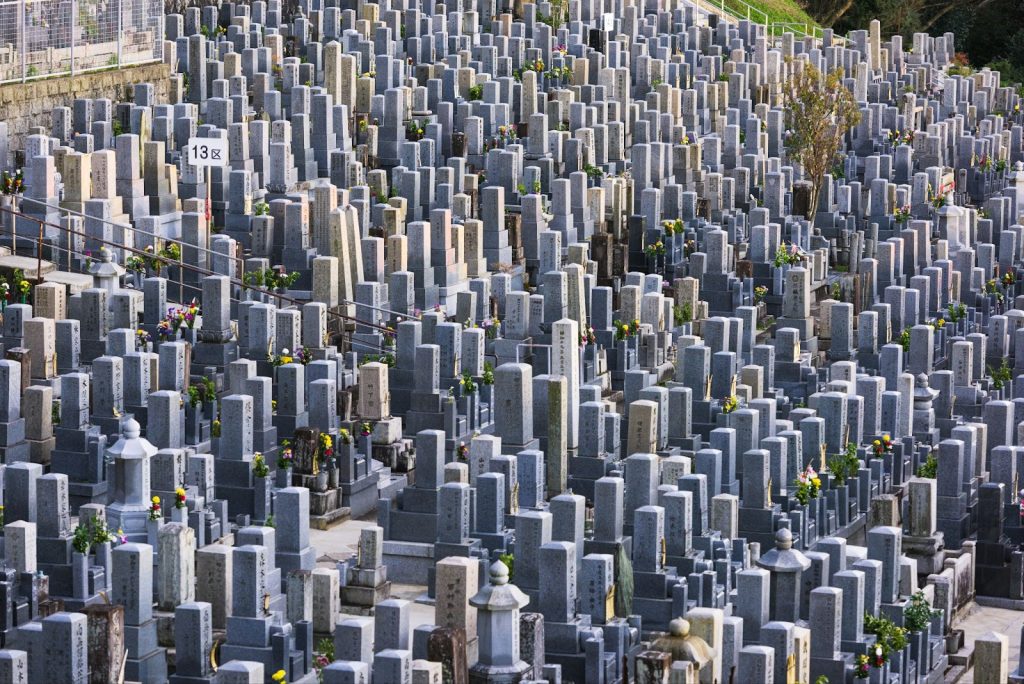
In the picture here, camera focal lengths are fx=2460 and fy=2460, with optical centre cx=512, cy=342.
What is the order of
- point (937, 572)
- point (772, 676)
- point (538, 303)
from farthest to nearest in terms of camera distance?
point (538, 303)
point (937, 572)
point (772, 676)

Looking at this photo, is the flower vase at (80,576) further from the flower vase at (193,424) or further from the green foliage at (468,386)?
the green foliage at (468,386)

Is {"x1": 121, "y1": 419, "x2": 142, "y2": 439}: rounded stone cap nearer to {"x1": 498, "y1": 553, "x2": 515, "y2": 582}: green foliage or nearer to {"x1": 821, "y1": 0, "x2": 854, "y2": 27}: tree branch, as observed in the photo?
{"x1": 498, "y1": 553, "x2": 515, "y2": 582}: green foliage

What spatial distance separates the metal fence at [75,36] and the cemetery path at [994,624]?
17.3 meters

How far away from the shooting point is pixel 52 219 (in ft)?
108

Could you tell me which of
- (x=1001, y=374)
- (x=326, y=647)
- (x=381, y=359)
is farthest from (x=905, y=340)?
(x=326, y=647)

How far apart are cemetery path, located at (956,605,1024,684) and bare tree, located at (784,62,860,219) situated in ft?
56.6

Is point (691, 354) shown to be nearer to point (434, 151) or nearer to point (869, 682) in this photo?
point (869, 682)

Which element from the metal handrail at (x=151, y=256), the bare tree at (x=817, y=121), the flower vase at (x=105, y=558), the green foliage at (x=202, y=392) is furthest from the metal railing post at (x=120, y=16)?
the flower vase at (x=105, y=558)

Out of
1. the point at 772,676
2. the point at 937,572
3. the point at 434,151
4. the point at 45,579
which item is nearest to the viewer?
the point at 772,676

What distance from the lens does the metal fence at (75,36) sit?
3656 cm

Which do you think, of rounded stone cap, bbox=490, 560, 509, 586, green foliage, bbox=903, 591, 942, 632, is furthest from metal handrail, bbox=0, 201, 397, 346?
rounded stone cap, bbox=490, 560, 509, 586

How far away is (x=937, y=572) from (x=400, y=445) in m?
6.18

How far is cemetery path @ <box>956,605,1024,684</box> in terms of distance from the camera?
24.9 metres

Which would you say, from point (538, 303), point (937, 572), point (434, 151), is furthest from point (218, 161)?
point (937, 572)
